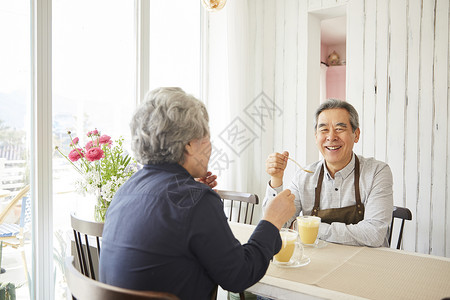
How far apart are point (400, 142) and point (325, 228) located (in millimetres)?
1517

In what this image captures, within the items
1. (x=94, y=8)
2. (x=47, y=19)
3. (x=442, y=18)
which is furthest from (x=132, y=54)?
(x=442, y=18)

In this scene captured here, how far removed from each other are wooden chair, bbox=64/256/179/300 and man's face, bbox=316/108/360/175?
4.38ft

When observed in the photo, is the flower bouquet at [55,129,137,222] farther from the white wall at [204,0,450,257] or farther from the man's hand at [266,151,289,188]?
the white wall at [204,0,450,257]

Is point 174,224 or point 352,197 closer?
point 174,224

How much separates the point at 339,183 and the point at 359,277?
2.43ft

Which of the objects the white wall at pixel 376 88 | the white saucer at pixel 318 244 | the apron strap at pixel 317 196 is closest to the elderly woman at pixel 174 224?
the white saucer at pixel 318 244

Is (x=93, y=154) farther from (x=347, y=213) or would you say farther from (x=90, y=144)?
(x=347, y=213)

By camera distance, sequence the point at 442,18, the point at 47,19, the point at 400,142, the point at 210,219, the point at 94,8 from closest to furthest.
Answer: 1. the point at 210,219
2. the point at 47,19
3. the point at 94,8
4. the point at 442,18
5. the point at 400,142

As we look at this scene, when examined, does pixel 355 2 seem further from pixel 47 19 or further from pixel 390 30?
pixel 47 19

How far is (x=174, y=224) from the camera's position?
0.90 m

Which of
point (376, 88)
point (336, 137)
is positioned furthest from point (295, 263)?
point (376, 88)

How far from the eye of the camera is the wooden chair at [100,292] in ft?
2.39

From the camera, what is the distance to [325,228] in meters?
1.57

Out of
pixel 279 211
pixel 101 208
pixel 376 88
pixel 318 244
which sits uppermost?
pixel 376 88
